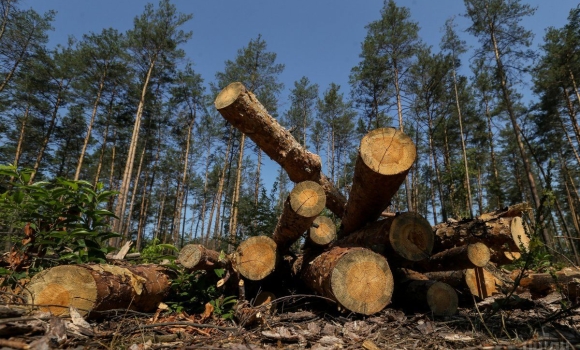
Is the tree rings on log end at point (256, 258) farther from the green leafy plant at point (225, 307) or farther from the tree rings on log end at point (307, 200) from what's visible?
the tree rings on log end at point (307, 200)

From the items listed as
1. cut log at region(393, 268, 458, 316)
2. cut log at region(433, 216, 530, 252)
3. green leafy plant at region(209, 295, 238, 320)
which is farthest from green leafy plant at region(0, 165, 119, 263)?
cut log at region(433, 216, 530, 252)

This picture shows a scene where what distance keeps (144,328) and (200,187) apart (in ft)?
101

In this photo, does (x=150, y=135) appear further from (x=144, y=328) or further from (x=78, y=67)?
(x=144, y=328)

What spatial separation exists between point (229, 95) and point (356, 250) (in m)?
Answer: 2.62

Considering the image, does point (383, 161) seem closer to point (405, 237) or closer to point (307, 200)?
point (405, 237)

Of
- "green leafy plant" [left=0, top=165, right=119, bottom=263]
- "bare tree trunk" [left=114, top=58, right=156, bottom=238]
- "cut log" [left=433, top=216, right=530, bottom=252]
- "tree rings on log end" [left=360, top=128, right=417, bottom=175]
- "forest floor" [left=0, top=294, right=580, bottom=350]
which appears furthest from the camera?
"bare tree trunk" [left=114, top=58, right=156, bottom=238]

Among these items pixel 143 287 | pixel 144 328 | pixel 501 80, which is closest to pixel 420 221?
pixel 144 328

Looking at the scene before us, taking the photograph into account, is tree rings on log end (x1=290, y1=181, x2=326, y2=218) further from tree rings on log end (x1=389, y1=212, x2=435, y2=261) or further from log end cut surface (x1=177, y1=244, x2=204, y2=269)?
log end cut surface (x1=177, y1=244, x2=204, y2=269)

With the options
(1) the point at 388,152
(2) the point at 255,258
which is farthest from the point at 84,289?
(1) the point at 388,152

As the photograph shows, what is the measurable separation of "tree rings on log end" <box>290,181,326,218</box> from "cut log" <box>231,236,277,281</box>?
2.32 ft

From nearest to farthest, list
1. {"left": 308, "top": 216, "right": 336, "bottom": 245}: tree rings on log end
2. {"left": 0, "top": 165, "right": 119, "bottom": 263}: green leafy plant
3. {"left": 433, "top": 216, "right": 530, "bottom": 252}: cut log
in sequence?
{"left": 0, "top": 165, "right": 119, "bottom": 263}: green leafy plant → {"left": 433, "top": 216, "right": 530, "bottom": 252}: cut log → {"left": 308, "top": 216, "right": 336, "bottom": 245}: tree rings on log end

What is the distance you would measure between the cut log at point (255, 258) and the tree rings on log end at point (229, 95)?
6.28 feet

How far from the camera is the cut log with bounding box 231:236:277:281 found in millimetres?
3527

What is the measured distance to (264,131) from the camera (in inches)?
155
